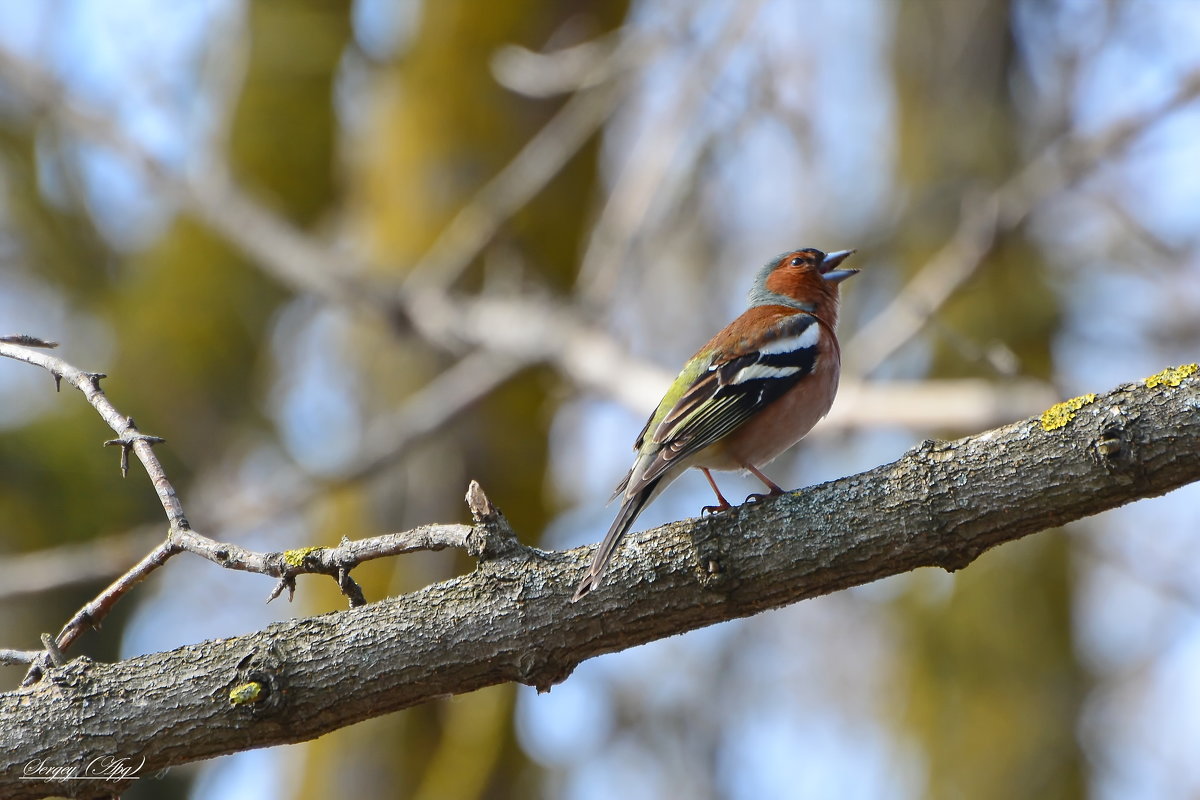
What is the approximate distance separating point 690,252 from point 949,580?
4.84 m

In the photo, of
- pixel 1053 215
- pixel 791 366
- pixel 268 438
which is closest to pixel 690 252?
pixel 1053 215

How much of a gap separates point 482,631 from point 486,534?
0.30m

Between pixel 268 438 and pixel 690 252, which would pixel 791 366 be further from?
pixel 690 252

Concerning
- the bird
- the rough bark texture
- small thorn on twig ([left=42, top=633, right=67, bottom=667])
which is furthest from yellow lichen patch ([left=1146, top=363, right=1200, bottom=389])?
small thorn on twig ([left=42, top=633, right=67, bottom=667])

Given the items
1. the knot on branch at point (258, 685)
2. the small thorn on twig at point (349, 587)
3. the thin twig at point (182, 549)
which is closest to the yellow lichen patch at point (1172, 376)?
the thin twig at point (182, 549)

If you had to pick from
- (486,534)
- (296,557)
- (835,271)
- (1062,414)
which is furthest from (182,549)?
(835,271)

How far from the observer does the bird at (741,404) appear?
4784 mm

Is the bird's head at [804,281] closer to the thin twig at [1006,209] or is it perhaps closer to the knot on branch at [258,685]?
the thin twig at [1006,209]

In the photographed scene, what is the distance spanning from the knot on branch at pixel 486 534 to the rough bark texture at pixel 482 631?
0.05 metres

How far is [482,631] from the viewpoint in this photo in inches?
138

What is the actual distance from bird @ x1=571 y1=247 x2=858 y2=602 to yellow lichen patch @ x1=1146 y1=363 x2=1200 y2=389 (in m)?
1.45

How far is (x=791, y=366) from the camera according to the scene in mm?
5293

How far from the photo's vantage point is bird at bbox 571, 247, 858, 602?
4.78m

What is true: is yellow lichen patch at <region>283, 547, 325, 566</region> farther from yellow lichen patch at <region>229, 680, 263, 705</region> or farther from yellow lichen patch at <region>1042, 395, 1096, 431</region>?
yellow lichen patch at <region>1042, 395, 1096, 431</region>
